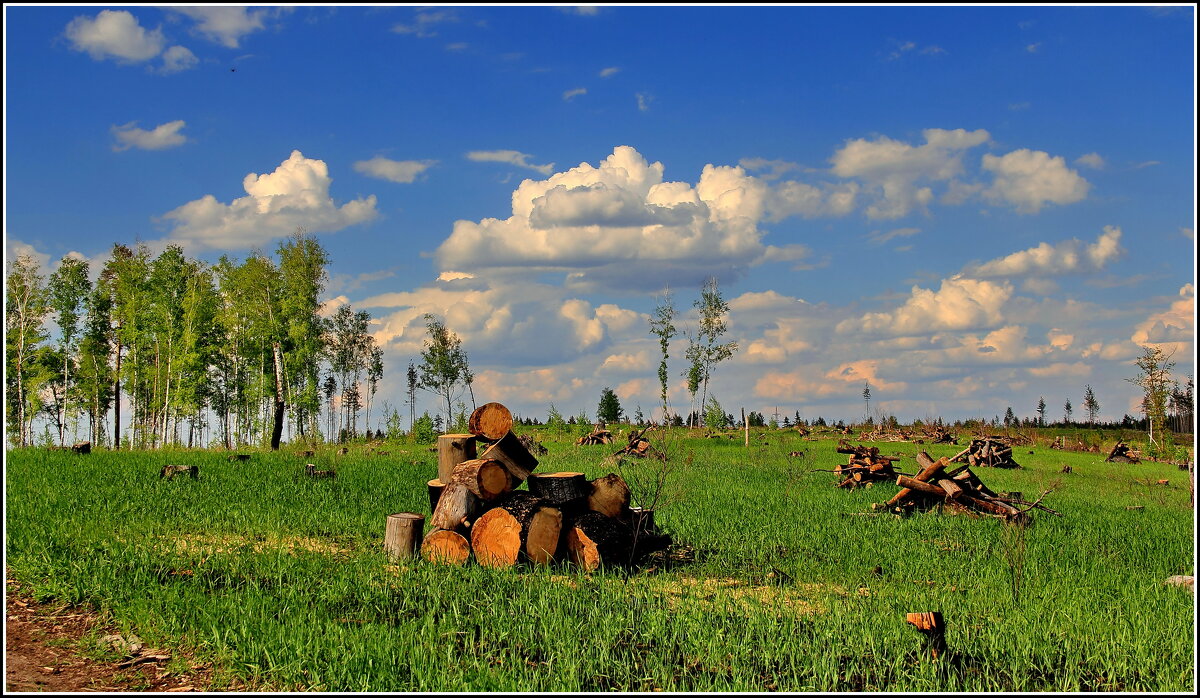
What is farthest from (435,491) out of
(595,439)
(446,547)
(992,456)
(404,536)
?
(992,456)

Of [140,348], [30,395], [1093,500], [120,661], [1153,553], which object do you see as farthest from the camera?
[140,348]

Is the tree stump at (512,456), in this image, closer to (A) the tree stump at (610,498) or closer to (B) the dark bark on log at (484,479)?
(B) the dark bark on log at (484,479)

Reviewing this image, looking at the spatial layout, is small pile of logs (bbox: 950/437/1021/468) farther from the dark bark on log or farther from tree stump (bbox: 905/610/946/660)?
tree stump (bbox: 905/610/946/660)

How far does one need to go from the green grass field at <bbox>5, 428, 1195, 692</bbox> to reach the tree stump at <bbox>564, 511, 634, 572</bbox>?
0.29 m

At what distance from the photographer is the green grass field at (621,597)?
Result: 20.9 ft

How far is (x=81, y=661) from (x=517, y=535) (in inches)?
177

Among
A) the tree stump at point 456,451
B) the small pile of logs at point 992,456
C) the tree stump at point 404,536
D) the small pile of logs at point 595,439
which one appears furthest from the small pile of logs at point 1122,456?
the tree stump at point 404,536

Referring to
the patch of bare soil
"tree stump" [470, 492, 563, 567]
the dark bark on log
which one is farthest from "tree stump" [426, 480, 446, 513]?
the patch of bare soil

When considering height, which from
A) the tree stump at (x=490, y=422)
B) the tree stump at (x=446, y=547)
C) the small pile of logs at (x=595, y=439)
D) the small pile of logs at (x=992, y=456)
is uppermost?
the tree stump at (x=490, y=422)

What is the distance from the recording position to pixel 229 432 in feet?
154

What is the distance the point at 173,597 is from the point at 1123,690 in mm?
8484

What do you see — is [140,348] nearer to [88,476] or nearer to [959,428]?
[88,476]

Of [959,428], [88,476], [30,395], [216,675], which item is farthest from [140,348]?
[959,428]

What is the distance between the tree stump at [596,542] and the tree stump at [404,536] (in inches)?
74.0
